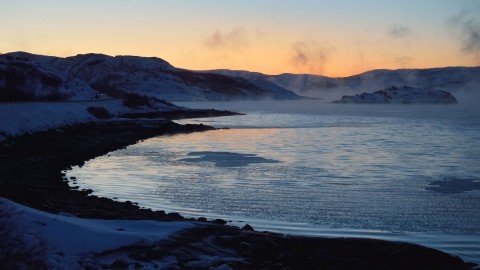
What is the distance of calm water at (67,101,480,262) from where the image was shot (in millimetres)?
16172

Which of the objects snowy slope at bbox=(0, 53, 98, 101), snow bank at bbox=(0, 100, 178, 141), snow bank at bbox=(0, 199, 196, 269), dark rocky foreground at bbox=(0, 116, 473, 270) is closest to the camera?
snow bank at bbox=(0, 199, 196, 269)

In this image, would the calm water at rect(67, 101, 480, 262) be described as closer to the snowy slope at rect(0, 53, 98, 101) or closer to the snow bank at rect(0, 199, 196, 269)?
the snow bank at rect(0, 199, 196, 269)

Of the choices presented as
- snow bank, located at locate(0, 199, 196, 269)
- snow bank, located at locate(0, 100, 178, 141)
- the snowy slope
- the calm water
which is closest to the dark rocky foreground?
snow bank, located at locate(0, 199, 196, 269)

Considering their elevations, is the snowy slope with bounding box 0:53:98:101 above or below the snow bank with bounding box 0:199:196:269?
above

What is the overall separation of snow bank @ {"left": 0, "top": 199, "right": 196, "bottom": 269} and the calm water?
14.6 feet

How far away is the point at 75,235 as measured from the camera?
1123 centimetres

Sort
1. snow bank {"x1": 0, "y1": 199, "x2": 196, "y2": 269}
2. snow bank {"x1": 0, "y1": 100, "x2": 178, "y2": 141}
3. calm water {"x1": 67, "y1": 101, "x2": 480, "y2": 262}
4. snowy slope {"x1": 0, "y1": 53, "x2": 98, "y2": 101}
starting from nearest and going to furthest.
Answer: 1. snow bank {"x1": 0, "y1": 199, "x2": 196, "y2": 269}
2. calm water {"x1": 67, "y1": 101, "x2": 480, "y2": 262}
3. snow bank {"x1": 0, "y1": 100, "x2": 178, "y2": 141}
4. snowy slope {"x1": 0, "y1": 53, "x2": 98, "y2": 101}

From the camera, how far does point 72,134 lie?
153ft

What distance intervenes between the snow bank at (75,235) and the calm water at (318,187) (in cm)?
444

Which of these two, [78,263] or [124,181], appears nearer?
[78,263]

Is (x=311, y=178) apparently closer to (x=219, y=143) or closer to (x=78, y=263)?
(x=78, y=263)

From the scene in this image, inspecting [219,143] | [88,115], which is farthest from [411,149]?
[88,115]

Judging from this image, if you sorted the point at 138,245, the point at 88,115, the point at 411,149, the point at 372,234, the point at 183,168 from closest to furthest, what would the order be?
the point at 138,245, the point at 372,234, the point at 183,168, the point at 411,149, the point at 88,115

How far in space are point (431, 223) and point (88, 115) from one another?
55403 mm
